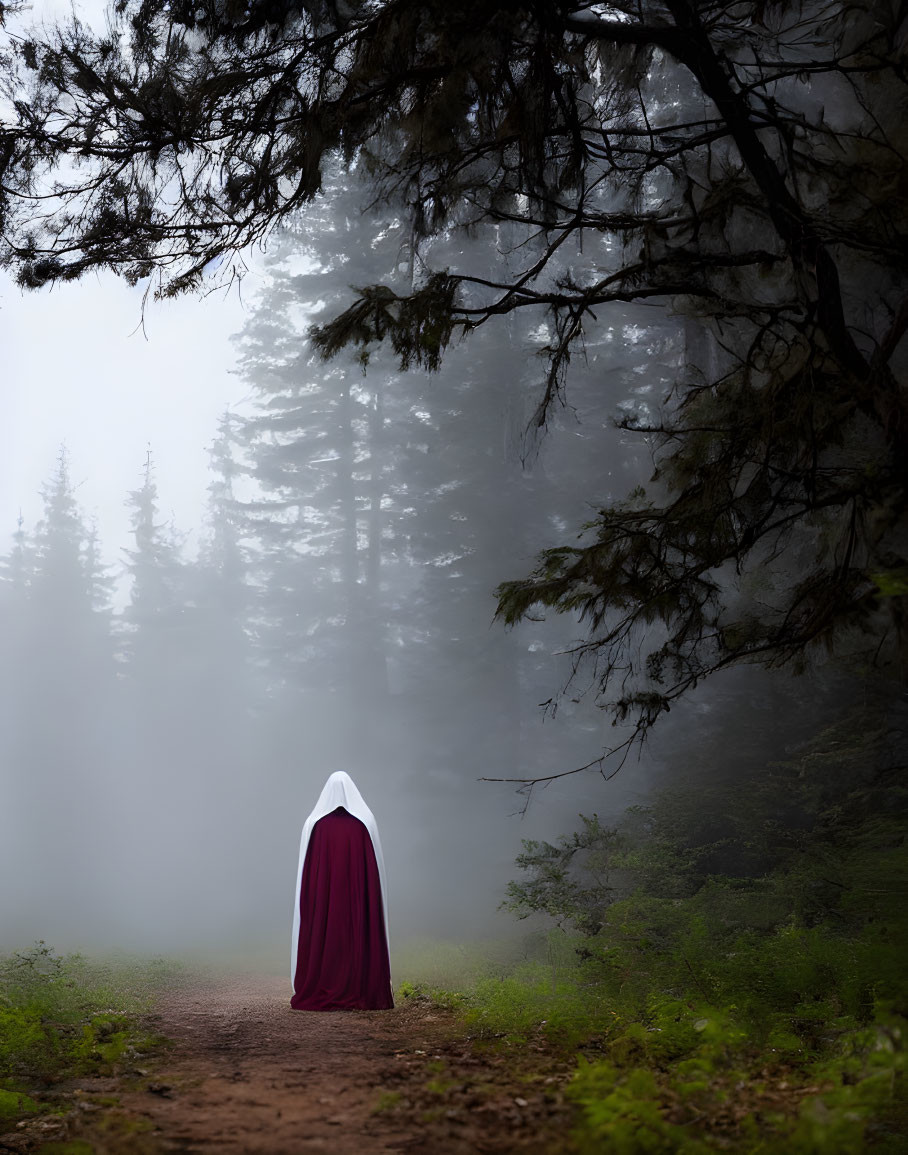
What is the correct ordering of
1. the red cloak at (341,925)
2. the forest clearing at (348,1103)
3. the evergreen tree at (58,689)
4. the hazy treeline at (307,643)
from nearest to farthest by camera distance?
the forest clearing at (348,1103) < the red cloak at (341,925) < the hazy treeline at (307,643) < the evergreen tree at (58,689)

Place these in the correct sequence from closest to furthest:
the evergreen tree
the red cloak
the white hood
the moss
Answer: the moss → the red cloak → the white hood → the evergreen tree

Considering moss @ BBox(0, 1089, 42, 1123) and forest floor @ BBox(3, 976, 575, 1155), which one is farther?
moss @ BBox(0, 1089, 42, 1123)

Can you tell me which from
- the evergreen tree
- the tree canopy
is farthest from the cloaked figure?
the evergreen tree

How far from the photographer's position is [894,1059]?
2934mm

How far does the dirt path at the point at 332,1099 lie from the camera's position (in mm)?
3105

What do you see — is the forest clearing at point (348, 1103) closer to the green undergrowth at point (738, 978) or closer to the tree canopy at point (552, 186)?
the green undergrowth at point (738, 978)

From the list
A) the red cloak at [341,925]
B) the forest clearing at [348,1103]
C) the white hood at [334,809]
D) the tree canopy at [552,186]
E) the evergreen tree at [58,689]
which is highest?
the evergreen tree at [58,689]

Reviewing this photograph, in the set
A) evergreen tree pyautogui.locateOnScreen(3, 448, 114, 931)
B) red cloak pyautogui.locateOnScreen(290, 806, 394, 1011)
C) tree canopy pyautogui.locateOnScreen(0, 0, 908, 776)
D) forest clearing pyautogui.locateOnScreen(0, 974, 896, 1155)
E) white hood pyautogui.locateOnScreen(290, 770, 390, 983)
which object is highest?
evergreen tree pyautogui.locateOnScreen(3, 448, 114, 931)

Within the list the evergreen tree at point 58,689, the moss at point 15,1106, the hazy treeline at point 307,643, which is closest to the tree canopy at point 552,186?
the moss at point 15,1106

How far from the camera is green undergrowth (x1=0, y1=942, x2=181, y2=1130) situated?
4.38 m

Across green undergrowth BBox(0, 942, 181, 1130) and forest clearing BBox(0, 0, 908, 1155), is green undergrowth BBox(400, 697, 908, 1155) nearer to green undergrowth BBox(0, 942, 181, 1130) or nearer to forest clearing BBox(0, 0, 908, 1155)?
forest clearing BBox(0, 0, 908, 1155)

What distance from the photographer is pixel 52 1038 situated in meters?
5.62

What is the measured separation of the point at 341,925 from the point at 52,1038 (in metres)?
3.17

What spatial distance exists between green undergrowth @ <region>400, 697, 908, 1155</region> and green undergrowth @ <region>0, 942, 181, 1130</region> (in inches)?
97.9
